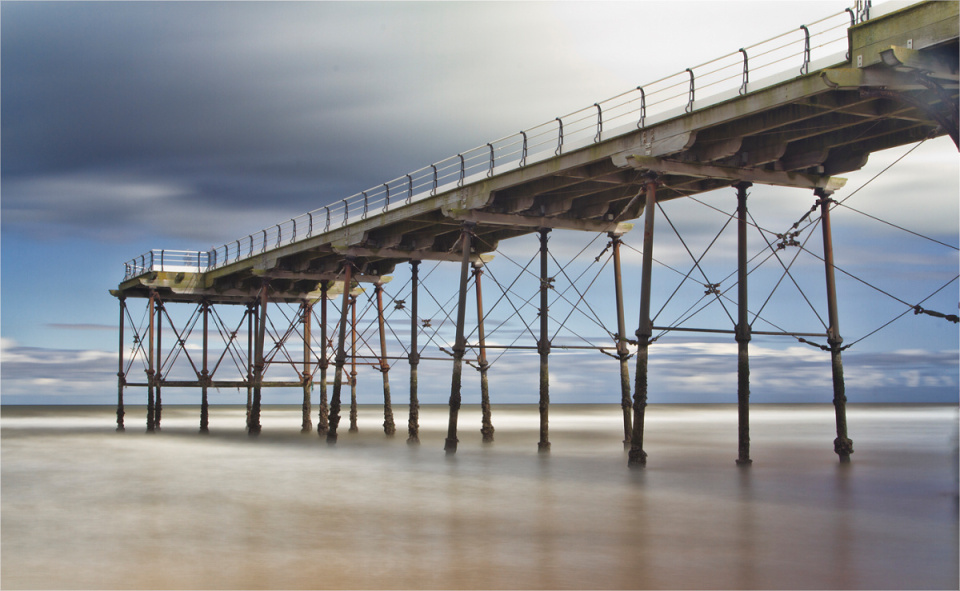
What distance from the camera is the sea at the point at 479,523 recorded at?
12.9m

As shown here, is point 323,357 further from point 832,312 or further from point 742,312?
point 832,312

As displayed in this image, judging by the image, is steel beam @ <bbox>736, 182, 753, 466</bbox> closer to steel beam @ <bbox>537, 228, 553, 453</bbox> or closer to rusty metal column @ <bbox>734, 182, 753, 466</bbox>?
rusty metal column @ <bbox>734, 182, 753, 466</bbox>

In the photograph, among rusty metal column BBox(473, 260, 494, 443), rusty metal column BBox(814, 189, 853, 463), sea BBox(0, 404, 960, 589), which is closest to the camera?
sea BBox(0, 404, 960, 589)

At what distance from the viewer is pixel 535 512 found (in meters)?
18.0

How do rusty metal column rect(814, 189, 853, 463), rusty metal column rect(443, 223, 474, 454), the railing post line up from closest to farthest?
the railing post < rusty metal column rect(814, 189, 853, 463) < rusty metal column rect(443, 223, 474, 454)

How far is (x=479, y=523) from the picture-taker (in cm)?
1705

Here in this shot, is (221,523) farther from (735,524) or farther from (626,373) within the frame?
(626,373)

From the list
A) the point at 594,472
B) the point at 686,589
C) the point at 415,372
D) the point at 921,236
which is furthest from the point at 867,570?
the point at 415,372

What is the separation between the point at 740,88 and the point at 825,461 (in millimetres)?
14402

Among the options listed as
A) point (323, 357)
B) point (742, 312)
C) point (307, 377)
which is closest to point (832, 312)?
point (742, 312)

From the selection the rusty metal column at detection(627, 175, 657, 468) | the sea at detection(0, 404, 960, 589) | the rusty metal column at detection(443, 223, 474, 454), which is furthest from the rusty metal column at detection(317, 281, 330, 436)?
the rusty metal column at detection(627, 175, 657, 468)

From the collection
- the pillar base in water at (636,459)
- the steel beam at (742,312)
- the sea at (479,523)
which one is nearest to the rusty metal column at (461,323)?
the sea at (479,523)

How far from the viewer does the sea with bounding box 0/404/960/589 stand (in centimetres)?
1293

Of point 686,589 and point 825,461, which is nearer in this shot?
point 686,589
